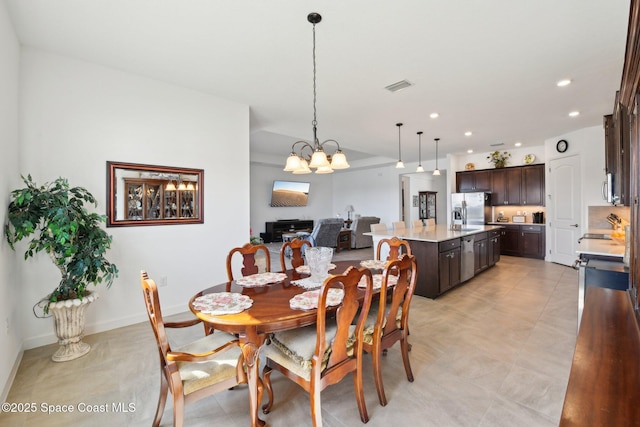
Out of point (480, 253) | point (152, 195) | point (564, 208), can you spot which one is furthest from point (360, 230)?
point (152, 195)

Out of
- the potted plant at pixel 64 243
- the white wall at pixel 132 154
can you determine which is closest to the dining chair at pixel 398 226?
the white wall at pixel 132 154

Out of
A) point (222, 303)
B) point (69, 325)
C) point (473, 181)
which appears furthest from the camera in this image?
point (473, 181)

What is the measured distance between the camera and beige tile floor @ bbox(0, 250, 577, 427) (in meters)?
1.76

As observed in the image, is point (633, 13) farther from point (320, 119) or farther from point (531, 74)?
point (320, 119)

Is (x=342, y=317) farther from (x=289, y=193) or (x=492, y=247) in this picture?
(x=289, y=193)

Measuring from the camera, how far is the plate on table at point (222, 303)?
5.41 ft

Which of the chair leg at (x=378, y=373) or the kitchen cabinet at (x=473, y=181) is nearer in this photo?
the chair leg at (x=378, y=373)

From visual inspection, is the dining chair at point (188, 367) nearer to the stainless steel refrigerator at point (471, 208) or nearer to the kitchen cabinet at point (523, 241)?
the stainless steel refrigerator at point (471, 208)

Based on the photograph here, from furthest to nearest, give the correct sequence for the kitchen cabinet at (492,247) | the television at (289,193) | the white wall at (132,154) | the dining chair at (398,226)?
the television at (289,193) → the kitchen cabinet at (492,247) → the dining chair at (398,226) → the white wall at (132,154)

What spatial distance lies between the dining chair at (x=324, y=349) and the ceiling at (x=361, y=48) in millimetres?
1991

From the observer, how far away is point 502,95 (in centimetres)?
370

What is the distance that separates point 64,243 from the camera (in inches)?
88.4

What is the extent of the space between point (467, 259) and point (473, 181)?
3906 millimetres

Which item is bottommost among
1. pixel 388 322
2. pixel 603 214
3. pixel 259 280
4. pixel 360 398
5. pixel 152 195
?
pixel 360 398
